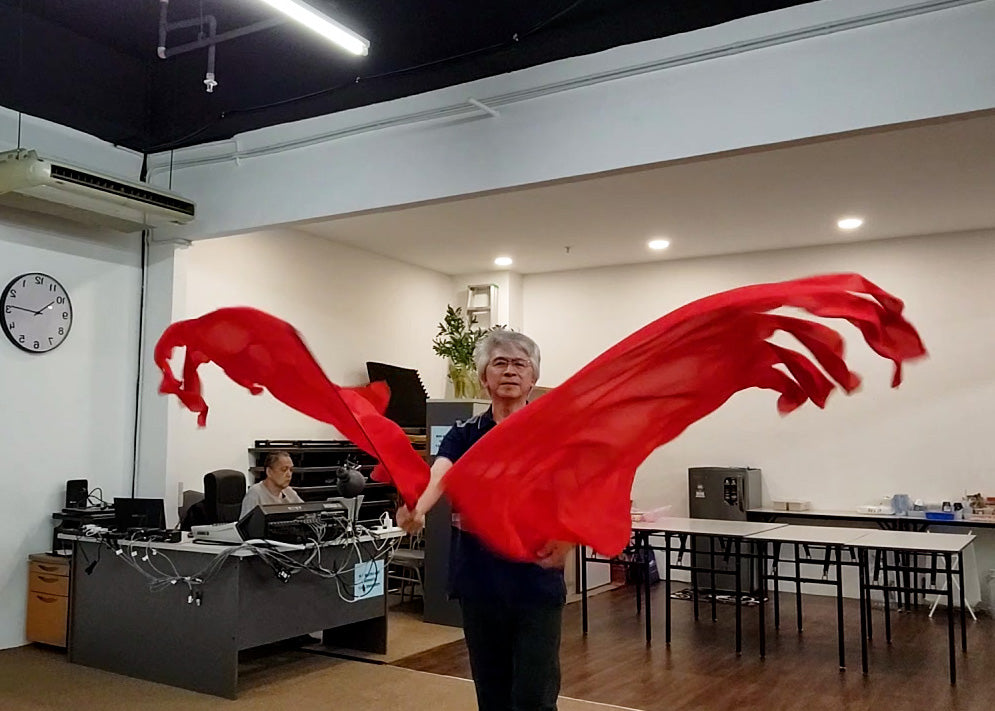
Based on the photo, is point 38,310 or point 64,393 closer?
point 38,310

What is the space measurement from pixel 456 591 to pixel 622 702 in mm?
2633

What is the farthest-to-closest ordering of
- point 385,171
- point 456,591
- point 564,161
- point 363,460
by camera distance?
point 363,460
point 385,171
point 564,161
point 456,591

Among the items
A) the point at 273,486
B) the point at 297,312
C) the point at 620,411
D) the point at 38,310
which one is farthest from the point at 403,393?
the point at 620,411

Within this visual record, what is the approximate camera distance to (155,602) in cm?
470

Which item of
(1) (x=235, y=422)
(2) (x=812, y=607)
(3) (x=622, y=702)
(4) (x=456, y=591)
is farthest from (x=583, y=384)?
(2) (x=812, y=607)

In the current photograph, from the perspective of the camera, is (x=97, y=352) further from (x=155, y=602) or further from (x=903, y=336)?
(x=903, y=336)

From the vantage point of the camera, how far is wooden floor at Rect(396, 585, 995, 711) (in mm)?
4570

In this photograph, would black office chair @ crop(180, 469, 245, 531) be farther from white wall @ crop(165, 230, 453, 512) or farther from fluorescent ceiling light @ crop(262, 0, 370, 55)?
fluorescent ceiling light @ crop(262, 0, 370, 55)

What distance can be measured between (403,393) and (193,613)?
4108 millimetres

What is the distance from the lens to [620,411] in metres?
2.08

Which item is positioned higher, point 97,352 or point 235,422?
point 97,352

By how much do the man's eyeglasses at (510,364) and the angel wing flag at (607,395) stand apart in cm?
32

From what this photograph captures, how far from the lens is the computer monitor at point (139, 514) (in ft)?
16.6

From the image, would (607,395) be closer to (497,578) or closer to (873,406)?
(497,578)
